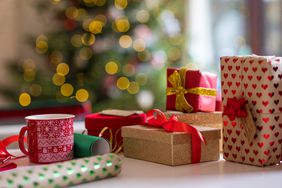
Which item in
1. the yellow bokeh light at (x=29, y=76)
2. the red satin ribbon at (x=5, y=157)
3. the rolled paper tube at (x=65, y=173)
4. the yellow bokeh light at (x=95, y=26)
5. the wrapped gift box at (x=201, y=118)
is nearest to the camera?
the rolled paper tube at (x=65, y=173)

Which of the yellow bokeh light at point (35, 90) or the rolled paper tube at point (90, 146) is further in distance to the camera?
the yellow bokeh light at point (35, 90)

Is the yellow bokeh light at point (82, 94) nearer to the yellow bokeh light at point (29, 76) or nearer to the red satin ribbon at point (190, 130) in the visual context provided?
the yellow bokeh light at point (29, 76)

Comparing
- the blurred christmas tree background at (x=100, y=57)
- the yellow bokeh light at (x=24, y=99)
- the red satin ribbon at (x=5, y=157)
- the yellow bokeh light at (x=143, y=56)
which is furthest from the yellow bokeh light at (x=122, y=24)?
the red satin ribbon at (x=5, y=157)

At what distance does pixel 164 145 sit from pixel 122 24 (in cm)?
278

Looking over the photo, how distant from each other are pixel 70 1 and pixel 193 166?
2.95m

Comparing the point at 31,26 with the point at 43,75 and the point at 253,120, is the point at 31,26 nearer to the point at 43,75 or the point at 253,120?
the point at 43,75

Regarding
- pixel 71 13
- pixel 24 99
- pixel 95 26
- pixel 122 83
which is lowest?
pixel 24 99

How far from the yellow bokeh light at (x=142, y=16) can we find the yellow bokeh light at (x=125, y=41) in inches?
6.2

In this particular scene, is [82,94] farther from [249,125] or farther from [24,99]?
[249,125]

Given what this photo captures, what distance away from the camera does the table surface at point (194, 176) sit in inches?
46.4

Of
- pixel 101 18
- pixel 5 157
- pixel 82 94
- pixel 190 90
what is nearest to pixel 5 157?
pixel 5 157

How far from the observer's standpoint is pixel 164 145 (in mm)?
1379

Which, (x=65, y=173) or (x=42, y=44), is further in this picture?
(x=42, y=44)

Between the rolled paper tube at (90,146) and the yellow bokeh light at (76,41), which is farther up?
the yellow bokeh light at (76,41)
